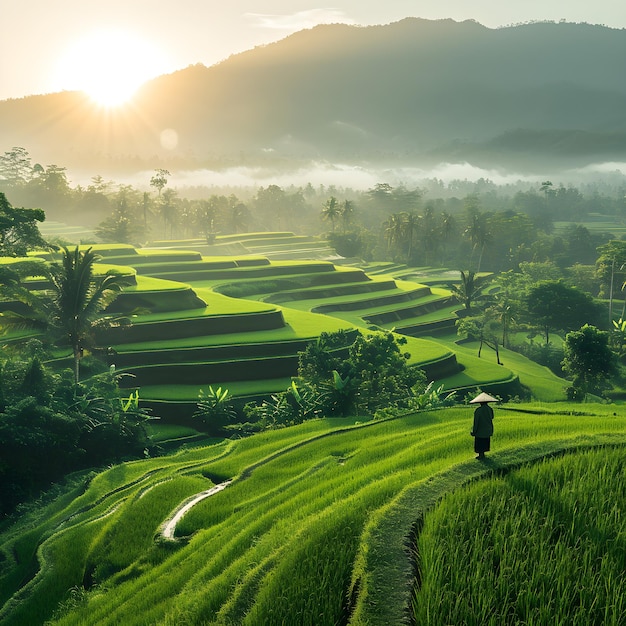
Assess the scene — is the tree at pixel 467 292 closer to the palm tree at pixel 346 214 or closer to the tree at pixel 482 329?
the tree at pixel 482 329

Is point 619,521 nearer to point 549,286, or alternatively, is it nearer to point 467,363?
point 467,363

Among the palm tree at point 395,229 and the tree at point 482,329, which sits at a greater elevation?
the palm tree at point 395,229

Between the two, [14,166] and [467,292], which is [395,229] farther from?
[14,166]

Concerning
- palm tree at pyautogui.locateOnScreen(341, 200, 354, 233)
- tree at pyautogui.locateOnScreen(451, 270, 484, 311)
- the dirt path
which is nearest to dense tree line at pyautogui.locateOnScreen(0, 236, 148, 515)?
the dirt path

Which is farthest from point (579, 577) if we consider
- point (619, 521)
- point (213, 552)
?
point (213, 552)

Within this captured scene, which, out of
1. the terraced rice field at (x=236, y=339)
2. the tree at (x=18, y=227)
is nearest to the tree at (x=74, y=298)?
the tree at (x=18, y=227)

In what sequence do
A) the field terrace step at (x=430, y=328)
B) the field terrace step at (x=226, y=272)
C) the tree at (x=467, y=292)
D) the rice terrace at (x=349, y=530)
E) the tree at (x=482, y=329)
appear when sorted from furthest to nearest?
the tree at (x=467, y=292)
the field terrace step at (x=226, y=272)
the field terrace step at (x=430, y=328)
the tree at (x=482, y=329)
the rice terrace at (x=349, y=530)

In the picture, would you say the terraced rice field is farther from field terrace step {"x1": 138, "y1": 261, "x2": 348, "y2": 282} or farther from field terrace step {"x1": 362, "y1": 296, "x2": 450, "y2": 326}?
field terrace step {"x1": 138, "y1": 261, "x2": 348, "y2": 282}
